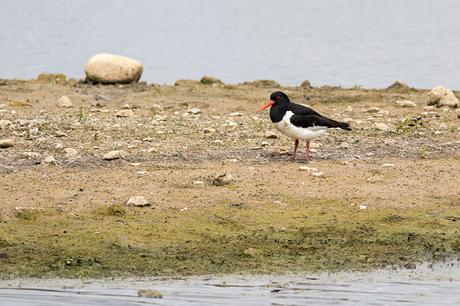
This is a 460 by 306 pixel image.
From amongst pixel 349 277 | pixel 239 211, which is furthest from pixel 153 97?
pixel 349 277

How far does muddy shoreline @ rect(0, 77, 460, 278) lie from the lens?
34.1 feet

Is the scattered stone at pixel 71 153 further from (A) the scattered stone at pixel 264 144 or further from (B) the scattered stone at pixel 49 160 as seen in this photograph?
(A) the scattered stone at pixel 264 144

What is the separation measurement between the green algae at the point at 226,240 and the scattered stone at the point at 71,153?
2.19 meters

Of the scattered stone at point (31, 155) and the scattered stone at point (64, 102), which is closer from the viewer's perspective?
the scattered stone at point (31, 155)

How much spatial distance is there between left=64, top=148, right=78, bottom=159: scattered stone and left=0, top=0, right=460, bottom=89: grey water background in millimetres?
10823

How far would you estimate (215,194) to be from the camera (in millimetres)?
11898

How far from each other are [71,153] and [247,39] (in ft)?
60.3

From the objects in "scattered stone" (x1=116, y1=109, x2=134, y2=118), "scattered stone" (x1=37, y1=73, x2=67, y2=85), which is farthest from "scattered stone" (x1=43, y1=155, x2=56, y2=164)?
"scattered stone" (x1=37, y1=73, x2=67, y2=85)

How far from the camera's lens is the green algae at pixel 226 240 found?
10.1 m

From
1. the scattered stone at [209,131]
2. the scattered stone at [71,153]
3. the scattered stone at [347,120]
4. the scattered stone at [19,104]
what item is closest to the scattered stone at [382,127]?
the scattered stone at [347,120]

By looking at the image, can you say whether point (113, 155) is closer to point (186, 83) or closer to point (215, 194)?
point (215, 194)

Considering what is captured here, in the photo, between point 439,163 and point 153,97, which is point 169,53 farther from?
point 439,163

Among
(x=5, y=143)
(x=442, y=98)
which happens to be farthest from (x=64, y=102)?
(x=442, y=98)

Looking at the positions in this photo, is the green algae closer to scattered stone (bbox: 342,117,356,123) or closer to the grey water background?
scattered stone (bbox: 342,117,356,123)
